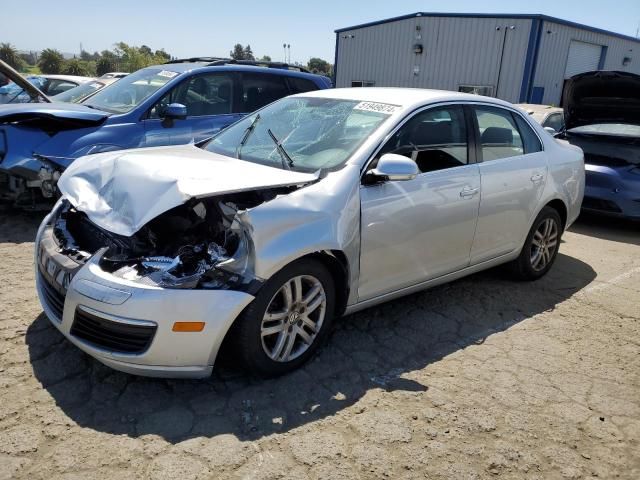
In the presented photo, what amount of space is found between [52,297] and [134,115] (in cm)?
337

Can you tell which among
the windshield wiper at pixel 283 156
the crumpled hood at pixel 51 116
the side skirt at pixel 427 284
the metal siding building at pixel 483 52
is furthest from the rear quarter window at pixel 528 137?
the metal siding building at pixel 483 52

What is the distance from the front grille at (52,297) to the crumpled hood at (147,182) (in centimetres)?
45

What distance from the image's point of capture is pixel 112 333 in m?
2.69

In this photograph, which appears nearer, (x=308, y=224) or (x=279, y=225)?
(x=279, y=225)

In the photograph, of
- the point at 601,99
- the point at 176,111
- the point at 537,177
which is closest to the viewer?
the point at 537,177

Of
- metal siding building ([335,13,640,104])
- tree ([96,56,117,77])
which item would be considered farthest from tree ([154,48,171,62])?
metal siding building ([335,13,640,104])

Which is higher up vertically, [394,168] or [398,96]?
[398,96]

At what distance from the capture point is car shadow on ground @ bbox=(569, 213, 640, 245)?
6.94 metres

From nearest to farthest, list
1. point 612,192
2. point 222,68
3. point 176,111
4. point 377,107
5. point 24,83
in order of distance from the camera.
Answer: point 377,107
point 176,111
point 24,83
point 222,68
point 612,192

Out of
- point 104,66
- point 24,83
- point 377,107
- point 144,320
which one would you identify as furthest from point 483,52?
point 104,66

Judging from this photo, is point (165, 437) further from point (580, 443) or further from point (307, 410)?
point (580, 443)

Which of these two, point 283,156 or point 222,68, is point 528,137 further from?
point 222,68

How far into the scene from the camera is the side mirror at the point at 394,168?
3.23 meters

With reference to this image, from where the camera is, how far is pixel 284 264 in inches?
112
